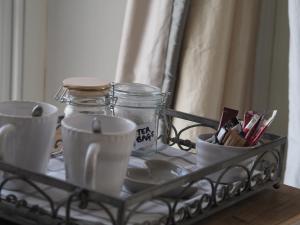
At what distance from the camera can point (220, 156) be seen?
2.93 ft

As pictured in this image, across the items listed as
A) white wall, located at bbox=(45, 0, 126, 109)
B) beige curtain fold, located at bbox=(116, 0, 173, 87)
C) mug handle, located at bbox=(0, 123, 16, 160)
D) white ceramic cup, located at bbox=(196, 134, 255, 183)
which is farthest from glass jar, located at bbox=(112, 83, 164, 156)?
white wall, located at bbox=(45, 0, 126, 109)

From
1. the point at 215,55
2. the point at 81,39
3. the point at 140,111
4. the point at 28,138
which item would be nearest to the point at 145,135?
the point at 140,111

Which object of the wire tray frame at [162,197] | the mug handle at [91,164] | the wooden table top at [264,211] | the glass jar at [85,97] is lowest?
the wooden table top at [264,211]

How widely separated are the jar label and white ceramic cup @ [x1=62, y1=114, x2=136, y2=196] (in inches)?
7.7

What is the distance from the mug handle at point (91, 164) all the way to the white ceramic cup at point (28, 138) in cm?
10

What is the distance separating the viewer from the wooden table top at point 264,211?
0.83m

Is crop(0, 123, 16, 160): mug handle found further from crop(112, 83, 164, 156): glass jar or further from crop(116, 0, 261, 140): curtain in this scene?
crop(116, 0, 261, 140): curtain

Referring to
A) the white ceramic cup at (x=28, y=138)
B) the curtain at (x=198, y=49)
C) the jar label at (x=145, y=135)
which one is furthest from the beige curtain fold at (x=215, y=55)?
the white ceramic cup at (x=28, y=138)

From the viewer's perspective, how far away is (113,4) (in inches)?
63.1

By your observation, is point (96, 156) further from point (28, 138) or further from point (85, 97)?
point (85, 97)

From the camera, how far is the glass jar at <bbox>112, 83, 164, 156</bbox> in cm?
98

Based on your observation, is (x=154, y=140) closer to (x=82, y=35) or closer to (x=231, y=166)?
(x=231, y=166)

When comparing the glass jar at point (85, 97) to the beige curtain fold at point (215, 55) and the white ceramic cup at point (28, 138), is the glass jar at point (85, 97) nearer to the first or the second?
the white ceramic cup at point (28, 138)

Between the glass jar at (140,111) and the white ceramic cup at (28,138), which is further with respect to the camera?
the glass jar at (140,111)
